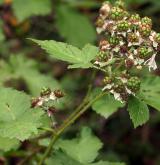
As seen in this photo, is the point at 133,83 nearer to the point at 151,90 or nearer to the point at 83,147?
the point at 151,90

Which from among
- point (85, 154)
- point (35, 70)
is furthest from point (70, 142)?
point (35, 70)

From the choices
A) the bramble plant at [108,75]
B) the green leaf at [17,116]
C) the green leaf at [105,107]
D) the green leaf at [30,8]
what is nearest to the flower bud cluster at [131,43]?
the bramble plant at [108,75]

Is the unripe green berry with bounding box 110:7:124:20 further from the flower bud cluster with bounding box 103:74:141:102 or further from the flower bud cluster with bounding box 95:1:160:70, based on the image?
the flower bud cluster with bounding box 103:74:141:102

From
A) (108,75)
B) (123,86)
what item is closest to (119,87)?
(123,86)

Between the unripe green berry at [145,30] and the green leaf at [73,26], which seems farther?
the green leaf at [73,26]

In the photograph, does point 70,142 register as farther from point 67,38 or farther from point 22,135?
point 67,38

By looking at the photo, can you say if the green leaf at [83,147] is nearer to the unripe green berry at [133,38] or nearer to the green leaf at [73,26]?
the unripe green berry at [133,38]
